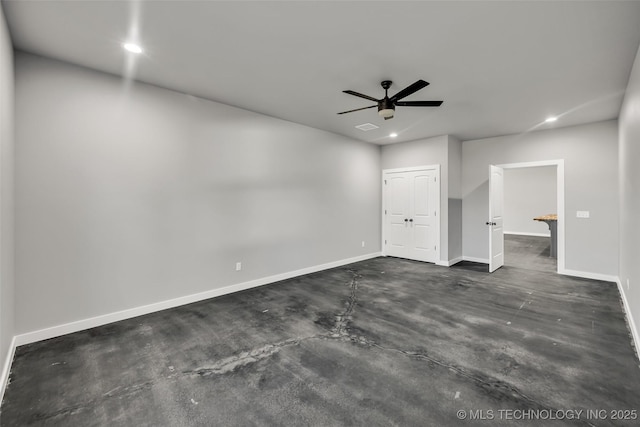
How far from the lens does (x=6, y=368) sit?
2221 millimetres

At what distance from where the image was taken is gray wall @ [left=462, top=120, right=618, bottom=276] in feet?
15.5

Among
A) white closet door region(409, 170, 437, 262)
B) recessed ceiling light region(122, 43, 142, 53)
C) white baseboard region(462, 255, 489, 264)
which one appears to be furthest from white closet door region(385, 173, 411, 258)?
recessed ceiling light region(122, 43, 142, 53)

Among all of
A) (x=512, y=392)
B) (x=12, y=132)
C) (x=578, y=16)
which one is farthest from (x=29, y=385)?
(x=578, y=16)

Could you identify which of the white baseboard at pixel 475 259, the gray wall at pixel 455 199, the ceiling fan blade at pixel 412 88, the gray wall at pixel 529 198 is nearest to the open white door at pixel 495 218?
the white baseboard at pixel 475 259

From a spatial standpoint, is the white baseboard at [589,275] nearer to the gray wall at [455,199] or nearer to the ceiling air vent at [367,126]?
the gray wall at [455,199]

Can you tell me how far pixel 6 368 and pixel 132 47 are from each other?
287cm

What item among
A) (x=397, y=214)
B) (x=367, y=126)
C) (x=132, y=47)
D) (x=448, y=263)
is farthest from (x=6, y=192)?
(x=448, y=263)

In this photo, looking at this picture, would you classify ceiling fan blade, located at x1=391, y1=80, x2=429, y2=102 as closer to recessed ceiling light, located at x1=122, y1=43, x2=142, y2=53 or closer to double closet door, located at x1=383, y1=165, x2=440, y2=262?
recessed ceiling light, located at x1=122, y1=43, x2=142, y2=53

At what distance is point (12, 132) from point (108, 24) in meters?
1.32

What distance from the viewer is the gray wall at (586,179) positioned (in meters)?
4.73

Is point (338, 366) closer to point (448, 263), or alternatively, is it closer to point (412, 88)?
point (412, 88)

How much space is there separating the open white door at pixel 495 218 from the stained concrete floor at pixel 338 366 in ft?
5.26

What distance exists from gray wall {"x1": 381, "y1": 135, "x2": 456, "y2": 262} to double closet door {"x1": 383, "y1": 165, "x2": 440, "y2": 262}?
0.32 feet

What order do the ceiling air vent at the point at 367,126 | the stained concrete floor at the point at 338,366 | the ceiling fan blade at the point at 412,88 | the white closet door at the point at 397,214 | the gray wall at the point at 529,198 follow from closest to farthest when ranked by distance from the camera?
the stained concrete floor at the point at 338,366
the ceiling fan blade at the point at 412,88
the ceiling air vent at the point at 367,126
the white closet door at the point at 397,214
the gray wall at the point at 529,198
